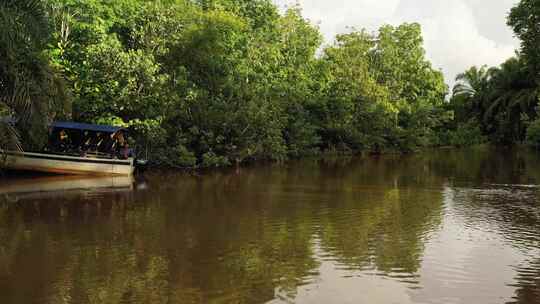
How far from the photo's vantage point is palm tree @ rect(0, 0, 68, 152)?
1199 cm

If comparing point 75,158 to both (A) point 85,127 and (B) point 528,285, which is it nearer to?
(A) point 85,127

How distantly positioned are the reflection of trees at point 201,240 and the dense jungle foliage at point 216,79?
2853 millimetres

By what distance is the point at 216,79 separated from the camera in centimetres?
3038

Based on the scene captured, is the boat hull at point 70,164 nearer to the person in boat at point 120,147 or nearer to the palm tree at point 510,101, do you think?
the person in boat at point 120,147

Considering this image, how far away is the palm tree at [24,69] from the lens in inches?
472

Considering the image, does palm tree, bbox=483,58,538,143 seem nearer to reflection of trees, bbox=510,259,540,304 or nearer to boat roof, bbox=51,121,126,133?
boat roof, bbox=51,121,126,133

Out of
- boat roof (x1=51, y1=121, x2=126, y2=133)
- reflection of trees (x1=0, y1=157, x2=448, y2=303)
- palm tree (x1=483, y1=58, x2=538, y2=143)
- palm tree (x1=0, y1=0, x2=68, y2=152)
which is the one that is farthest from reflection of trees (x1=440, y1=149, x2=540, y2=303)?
palm tree (x1=483, y1=58, x2=538, y2=143)

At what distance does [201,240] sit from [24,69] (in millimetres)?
5758

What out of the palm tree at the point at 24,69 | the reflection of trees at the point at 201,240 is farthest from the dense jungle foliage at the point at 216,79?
the reflection of trees at the point at 201,240

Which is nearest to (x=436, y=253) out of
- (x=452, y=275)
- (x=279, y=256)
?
(x=452, y=275)

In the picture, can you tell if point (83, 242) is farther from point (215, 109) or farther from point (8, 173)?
point (215, 109)

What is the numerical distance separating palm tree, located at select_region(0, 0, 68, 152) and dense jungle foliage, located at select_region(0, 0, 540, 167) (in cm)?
3

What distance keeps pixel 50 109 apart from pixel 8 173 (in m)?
11.8

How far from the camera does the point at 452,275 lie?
30.5 ft
